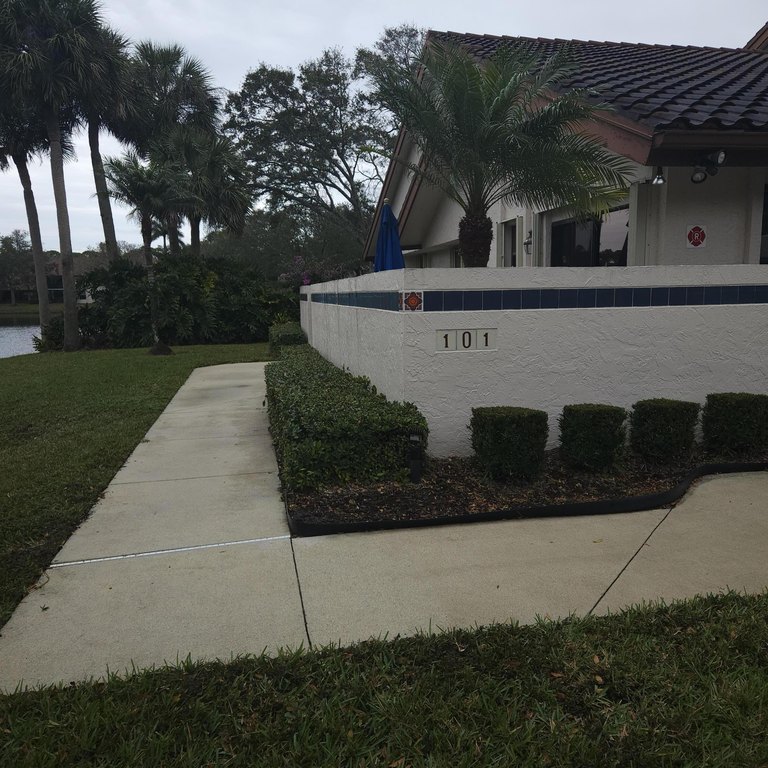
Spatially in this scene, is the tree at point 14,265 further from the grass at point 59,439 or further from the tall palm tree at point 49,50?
the grass at point 59,439

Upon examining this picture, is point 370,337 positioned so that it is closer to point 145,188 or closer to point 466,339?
point 466,339

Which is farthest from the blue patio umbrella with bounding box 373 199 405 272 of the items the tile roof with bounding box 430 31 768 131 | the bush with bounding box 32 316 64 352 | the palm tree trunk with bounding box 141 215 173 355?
the bush with bounding box 32 316 64 352

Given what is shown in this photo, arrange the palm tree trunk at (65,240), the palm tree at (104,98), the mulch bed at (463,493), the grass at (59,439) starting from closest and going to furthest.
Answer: the grass at (59,439) < the mulch bed at (463,493) < the palm tree at (104,98) < the palm tree trunk at (65,240)

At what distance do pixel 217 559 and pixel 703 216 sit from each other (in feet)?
21.8

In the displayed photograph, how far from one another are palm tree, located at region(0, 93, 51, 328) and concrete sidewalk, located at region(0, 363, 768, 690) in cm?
2231

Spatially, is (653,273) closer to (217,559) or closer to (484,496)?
(484,496)

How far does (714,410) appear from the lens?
614cm

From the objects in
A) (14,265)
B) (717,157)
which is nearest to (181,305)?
(717,157)

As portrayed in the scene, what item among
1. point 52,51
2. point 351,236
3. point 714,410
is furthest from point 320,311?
point 351,236

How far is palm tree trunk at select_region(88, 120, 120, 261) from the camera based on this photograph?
25469mm

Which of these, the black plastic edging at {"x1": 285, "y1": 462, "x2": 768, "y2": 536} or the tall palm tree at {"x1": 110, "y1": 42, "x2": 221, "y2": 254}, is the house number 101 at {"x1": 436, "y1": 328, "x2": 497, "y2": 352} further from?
the tall palm tree at {"x1": 110, "y1": 42, "x2": 221, "y2": 254}

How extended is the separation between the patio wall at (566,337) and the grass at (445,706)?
2.98m

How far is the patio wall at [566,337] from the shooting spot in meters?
5.87

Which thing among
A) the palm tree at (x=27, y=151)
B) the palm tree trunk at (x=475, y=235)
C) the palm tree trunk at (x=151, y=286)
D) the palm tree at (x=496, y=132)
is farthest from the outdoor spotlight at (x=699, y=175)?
the palm tree at (x=27, y=151)
